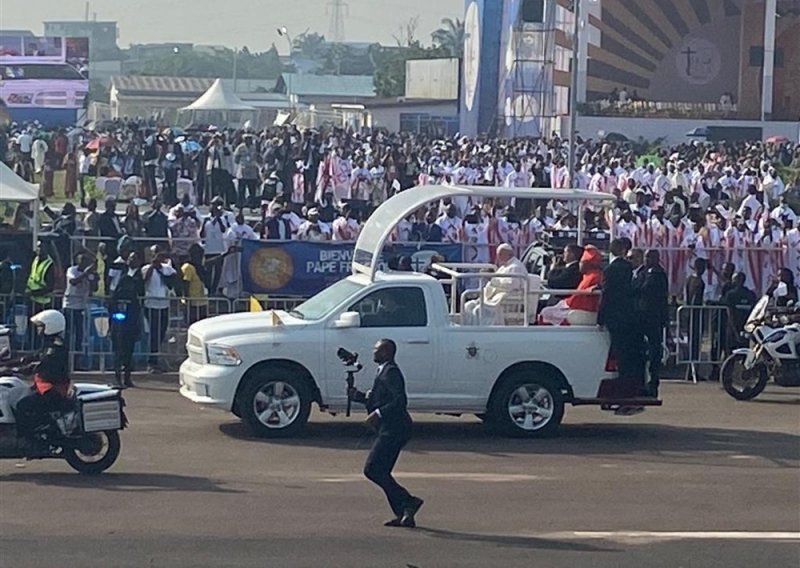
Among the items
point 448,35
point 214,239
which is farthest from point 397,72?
point 214,239

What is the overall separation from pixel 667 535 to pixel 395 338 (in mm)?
4617

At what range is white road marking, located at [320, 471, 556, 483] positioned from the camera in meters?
13.1

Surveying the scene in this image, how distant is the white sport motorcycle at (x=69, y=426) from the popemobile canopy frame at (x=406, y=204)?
3.63m

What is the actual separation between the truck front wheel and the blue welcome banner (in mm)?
6100

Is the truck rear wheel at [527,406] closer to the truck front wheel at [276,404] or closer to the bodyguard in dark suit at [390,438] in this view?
the truck front wheel at [276,404]

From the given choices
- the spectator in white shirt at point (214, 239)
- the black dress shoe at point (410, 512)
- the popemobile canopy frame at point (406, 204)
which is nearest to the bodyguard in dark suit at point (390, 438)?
the black dress shoe at point (410, 512)

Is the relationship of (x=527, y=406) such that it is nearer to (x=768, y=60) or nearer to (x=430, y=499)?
(x=430, y=499)

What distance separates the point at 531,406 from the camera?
1541 cm

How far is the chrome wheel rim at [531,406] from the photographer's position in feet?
50.5

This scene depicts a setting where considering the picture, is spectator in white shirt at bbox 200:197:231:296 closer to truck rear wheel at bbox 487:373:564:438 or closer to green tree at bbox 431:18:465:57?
truck rear wheel at bbox 487:373:564:438

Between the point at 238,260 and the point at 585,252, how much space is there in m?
6.40

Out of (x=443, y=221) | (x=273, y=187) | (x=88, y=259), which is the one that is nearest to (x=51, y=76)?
(x=273, y=187)

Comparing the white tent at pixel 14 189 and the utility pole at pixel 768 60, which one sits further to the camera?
the utility pole at pixel 768 60

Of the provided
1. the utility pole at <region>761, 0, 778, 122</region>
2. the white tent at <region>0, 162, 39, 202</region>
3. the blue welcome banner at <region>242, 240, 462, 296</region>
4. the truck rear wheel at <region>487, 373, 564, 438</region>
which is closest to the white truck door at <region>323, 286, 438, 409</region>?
the truck rear wheel at <region>487, 373, 564, 438</region>
